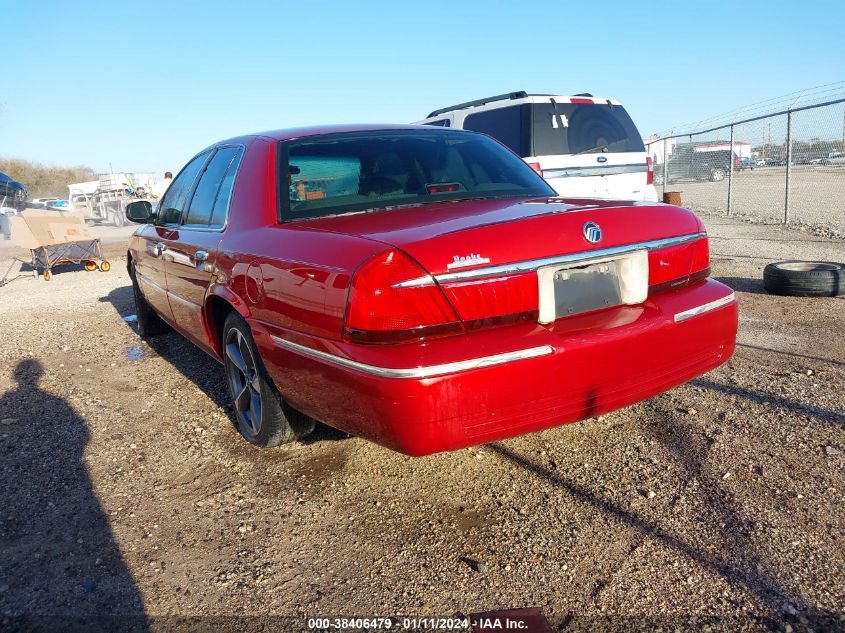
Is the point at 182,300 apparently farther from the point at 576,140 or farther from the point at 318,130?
the point at 576,140

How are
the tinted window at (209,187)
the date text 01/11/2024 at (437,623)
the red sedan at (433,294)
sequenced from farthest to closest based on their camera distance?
the tinted window at (209,187) < the red sedan at (433,294) < the date text 01/11/2024 at (437,623)

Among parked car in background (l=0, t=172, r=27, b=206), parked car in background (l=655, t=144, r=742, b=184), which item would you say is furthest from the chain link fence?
parked car in background (l=0, t=172, r=27, b=206)

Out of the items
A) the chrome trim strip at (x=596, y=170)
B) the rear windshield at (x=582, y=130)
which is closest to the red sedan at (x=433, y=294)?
the chrome trim strip at (x=596, y=170)

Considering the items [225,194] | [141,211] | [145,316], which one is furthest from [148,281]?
[225,194]

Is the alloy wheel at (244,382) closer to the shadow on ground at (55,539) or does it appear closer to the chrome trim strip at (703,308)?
the shadow on ground at (55,539)

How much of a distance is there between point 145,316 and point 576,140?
16.2 ft

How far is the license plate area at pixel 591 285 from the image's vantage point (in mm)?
2541

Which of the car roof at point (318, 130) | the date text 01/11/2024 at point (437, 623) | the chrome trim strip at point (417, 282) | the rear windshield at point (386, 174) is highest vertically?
the car roof at point (318, 130)

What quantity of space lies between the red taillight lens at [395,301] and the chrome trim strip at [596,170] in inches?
218

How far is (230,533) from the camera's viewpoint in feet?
9.04

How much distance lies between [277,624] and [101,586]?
2.33ft

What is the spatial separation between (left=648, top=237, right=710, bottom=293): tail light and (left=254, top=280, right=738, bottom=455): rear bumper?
72mm

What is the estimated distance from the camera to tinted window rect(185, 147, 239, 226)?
3.83 m

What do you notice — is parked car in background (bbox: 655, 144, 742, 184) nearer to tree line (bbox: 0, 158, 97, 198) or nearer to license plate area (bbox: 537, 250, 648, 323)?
license plate area (bbox: 537, 250, 648, 323)
